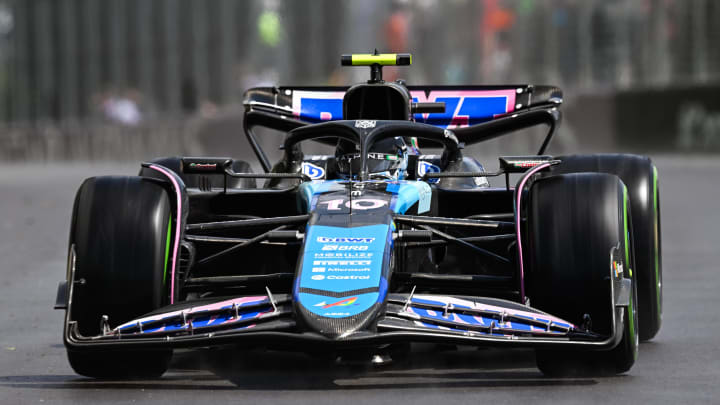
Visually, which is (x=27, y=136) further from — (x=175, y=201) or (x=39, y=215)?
(x=175, y=201)

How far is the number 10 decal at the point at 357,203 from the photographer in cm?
833

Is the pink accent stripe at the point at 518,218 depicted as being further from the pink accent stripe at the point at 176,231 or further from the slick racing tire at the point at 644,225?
the pink accent stripe at the point at 176,231

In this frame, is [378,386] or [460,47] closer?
[378,386]

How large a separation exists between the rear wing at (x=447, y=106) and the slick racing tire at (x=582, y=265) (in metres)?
3.77

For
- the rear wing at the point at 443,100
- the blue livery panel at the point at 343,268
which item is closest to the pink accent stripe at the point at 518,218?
the blue livery panel at the point at 343,268

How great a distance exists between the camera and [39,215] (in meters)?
22.3

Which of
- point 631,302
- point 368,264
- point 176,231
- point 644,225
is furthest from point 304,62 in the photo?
point 368,264

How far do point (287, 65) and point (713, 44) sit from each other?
1520 centimetres

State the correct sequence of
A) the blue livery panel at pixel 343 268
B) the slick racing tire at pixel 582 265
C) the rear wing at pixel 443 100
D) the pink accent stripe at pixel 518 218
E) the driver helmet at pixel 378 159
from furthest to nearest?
1. the rear wing at pixel 443 100
2. the driver helmet at pixel 378 159
3. the pink accent stripe at pixel 518 218
4. the slick racing tire at pixel 582 265
5. the blue livery panel at pixel 343 268

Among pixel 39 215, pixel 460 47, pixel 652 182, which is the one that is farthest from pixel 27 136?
pixel 652 182

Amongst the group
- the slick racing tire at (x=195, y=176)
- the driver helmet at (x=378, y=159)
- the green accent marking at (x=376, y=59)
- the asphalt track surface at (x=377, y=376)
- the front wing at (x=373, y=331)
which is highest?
the green accent marking at (x=376, y=59)

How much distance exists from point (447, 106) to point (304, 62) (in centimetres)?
3497

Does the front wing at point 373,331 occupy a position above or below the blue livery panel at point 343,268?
below

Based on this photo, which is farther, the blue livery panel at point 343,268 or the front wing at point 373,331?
the blue livery panel at point 343,268
